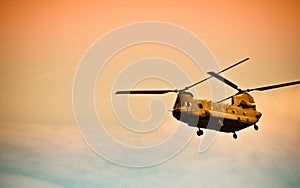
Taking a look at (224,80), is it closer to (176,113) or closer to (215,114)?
(215,114)

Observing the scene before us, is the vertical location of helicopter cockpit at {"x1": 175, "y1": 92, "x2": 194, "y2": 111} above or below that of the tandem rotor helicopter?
above

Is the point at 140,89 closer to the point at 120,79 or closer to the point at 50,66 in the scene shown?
the point at 120,79

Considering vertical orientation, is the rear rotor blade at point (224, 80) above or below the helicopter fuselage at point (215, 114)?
above

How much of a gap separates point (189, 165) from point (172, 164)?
0.38 ft

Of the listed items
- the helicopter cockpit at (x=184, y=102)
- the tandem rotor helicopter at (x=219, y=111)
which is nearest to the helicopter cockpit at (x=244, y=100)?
the tandem rotor helicopter at (x=219, y=111)

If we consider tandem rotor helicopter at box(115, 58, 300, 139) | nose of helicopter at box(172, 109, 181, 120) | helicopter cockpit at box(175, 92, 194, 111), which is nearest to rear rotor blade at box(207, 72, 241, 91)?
tandem rotor helicopter at box(115, 58, 300, 139)

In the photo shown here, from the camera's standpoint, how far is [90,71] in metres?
3.60

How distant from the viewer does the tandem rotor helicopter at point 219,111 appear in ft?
11.2

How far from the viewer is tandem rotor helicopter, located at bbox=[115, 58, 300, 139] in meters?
3.41

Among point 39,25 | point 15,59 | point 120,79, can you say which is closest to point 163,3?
point 120,79

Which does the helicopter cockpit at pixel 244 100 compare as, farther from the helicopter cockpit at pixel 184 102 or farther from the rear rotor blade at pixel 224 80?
the helicopter cockpit at pixel 184 102

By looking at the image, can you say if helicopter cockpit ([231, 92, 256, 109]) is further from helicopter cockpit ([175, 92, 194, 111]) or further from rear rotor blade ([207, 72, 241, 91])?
helicopter cockpit ([175, 92, 194, 111])

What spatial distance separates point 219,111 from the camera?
3434 mm

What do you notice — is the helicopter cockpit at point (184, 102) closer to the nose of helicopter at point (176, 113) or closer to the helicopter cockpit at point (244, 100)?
the nose of helicopter at point (176, 113)
